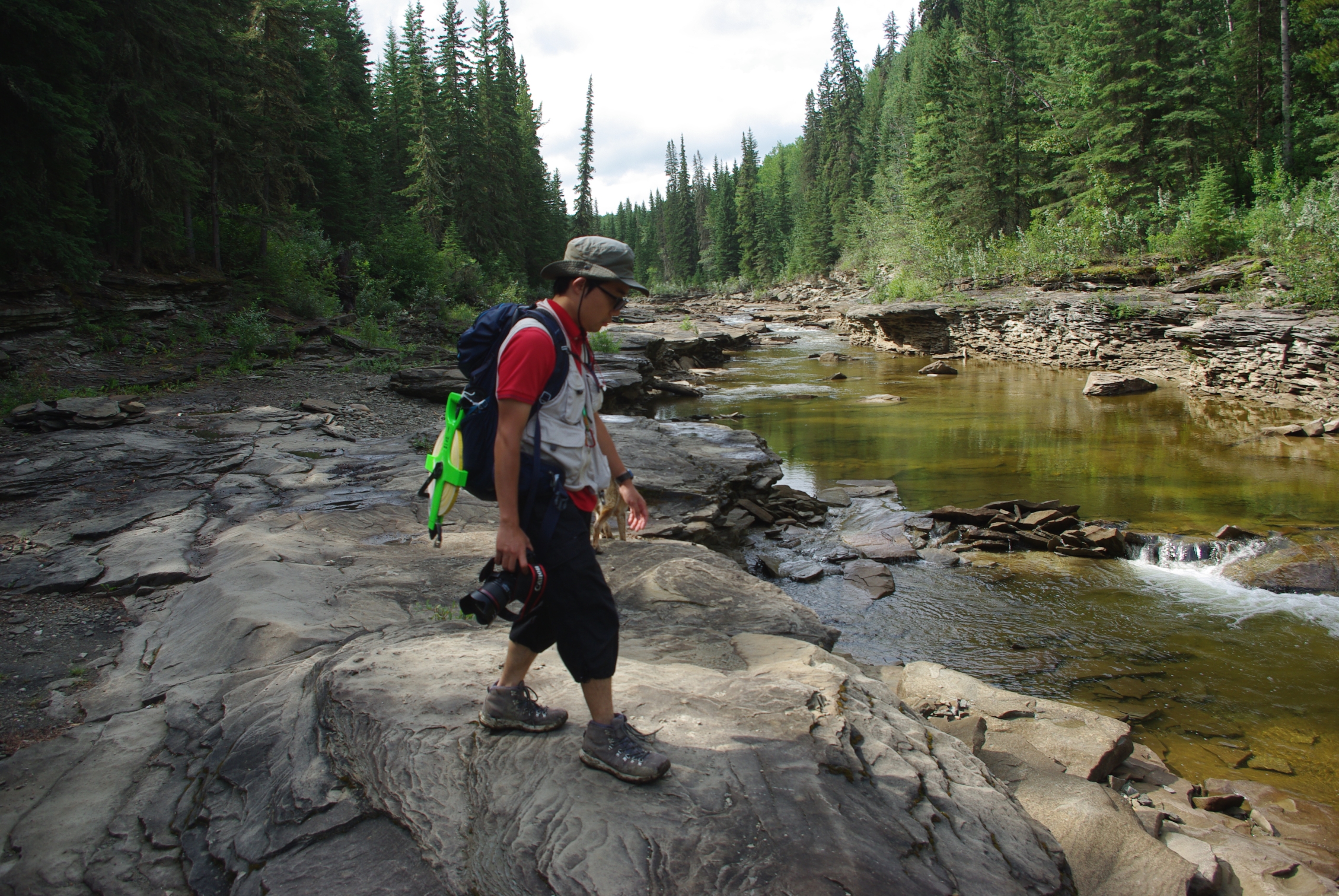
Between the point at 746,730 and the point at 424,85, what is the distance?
1630 inches

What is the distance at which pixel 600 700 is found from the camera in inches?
98.0

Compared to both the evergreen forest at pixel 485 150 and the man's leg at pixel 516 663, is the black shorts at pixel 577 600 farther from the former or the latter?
the evergreen forest at pixel 485 150

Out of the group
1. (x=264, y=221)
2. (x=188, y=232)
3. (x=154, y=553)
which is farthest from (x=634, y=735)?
(x=264, y=221)

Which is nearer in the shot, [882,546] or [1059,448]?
[882,546]

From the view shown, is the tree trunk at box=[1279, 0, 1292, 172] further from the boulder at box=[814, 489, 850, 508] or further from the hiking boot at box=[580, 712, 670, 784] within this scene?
the hiking boot at box=[580, 712, 670, 784]

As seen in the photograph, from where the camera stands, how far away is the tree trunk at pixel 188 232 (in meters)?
16.3

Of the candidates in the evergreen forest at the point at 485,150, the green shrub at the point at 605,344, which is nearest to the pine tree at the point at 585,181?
the evergreen forest at the point at 485,150

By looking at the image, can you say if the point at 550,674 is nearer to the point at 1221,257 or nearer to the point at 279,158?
the point at 279,158

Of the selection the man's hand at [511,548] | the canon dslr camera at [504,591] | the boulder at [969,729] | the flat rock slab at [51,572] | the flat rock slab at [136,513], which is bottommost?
the boulder at [969,729]

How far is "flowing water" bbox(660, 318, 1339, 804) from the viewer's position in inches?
203

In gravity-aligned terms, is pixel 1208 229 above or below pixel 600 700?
above

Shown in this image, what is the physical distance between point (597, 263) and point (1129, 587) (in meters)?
7.33

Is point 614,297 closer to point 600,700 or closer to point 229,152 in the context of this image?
point 600,700

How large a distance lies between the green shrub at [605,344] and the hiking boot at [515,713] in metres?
17.5
